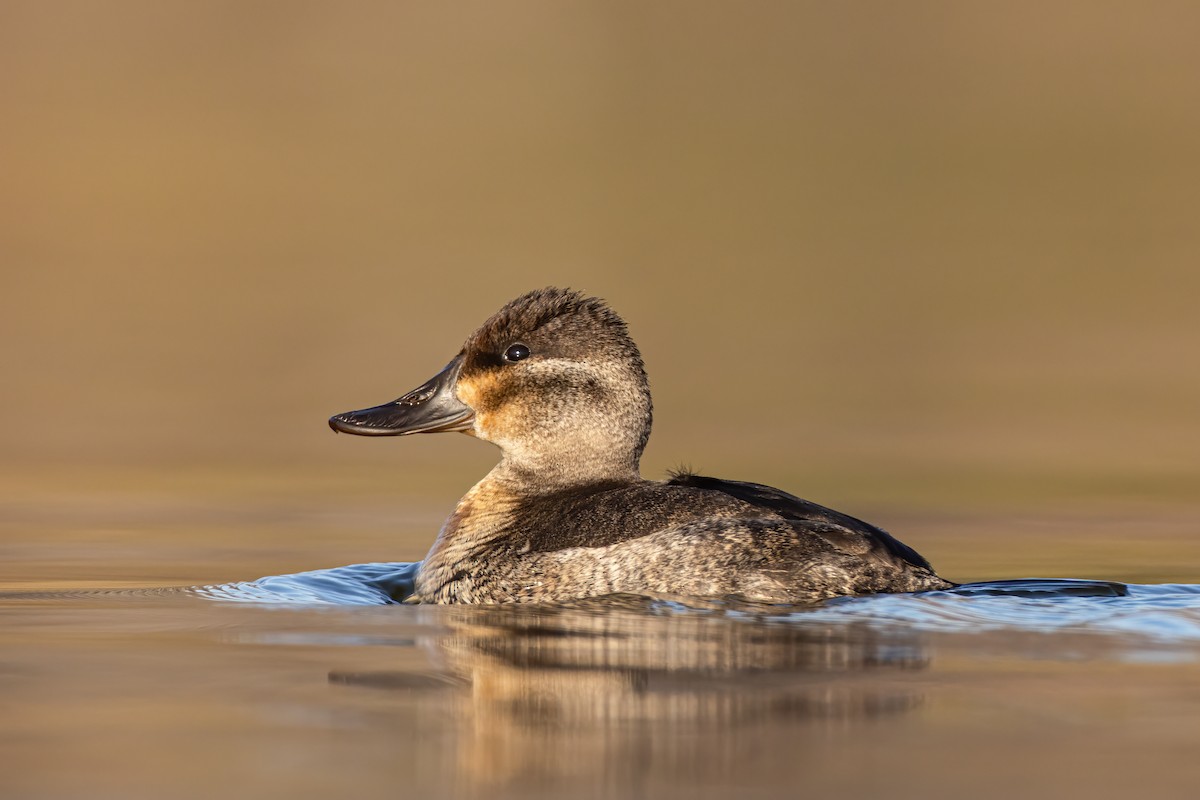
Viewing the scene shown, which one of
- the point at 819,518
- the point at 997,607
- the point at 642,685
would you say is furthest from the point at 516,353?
the point at 642,685

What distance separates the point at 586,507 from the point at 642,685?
2407 millimetres

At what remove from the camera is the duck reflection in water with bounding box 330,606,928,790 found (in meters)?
4.65

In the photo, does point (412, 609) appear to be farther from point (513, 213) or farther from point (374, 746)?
point (513, 213)

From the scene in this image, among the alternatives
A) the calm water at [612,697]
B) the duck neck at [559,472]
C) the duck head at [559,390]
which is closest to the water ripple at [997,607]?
the calm water at [612,697]

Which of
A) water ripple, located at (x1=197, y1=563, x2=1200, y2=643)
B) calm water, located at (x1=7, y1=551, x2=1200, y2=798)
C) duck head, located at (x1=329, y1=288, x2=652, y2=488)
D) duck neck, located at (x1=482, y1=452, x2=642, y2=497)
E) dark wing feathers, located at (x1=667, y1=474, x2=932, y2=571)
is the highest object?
duck head, located at (x1=329, y1=288, x2=652, y2=488)

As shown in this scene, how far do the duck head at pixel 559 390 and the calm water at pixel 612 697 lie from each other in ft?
3.80

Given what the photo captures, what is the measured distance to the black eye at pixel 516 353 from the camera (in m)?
8.57

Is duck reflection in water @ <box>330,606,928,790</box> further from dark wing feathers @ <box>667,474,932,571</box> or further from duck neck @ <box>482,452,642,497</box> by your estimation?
→ duck neck @ <box>482,452,642,497</box>

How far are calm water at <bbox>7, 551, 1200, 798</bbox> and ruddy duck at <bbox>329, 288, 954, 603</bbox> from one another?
0.65 ft

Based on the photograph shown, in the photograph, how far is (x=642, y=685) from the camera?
552 centimetres

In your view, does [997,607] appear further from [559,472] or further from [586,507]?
[559,472]

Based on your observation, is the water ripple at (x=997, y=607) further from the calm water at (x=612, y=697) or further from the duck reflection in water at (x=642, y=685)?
the duck reflection in water at (x=642, y=685)

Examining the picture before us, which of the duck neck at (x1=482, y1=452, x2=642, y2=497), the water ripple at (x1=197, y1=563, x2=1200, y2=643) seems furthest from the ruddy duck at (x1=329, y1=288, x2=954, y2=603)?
the water ripple at (x1=197, y1=563, x2=1200, y2=643)

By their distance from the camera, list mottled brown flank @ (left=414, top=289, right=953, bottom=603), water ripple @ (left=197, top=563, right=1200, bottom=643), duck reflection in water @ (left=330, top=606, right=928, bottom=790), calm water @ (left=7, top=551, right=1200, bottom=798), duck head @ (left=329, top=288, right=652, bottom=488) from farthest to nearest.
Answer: duck head @ (left=329, top=288, right=652, bottom=488) → mottled brown flank @ (left=414, top=289, right=953, bottom=603) → water ripple @ (left=197, top=563, right=1200, bottom=643) → duck reflection in water @ (left=330, top=606, right=928, bottom=790) → calm water @ (left=7, top=551, right=1200, bottom=798)
